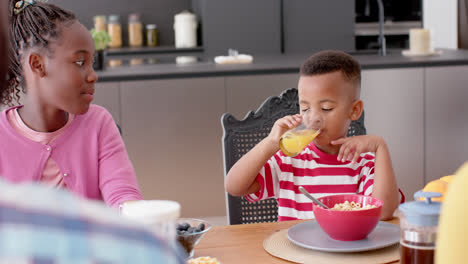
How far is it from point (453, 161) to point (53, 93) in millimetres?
2278

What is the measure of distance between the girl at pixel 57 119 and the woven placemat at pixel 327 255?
1.35 feet

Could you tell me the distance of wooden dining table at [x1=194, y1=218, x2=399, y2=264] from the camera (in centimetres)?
100

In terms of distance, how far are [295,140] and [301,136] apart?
0.05 feet

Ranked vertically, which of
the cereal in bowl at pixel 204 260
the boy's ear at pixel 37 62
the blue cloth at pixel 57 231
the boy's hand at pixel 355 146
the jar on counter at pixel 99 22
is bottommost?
the cereal in bowl at pixel 204 260

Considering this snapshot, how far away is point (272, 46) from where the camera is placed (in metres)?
4.98

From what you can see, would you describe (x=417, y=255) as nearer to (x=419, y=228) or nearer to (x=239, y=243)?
(x=419, y=228)

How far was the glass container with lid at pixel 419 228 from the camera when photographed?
0.71 metres

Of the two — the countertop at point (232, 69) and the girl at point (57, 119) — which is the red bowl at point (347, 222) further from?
the countertop at point (232, 69)

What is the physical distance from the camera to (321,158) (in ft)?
4.82

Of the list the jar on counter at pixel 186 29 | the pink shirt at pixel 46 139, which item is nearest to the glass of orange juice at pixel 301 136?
the pink shirt at pixel 46 139

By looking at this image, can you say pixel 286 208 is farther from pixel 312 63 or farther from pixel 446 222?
pixel 446 222

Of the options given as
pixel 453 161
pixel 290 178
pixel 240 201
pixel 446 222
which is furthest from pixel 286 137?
pixel 453 161

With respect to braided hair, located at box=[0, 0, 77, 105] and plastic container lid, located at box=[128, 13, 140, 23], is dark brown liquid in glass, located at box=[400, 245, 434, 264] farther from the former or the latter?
plastic container lid, located at box=[128, 13, 140, 23]

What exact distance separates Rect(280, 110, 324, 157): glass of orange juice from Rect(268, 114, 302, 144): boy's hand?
0.07ft
